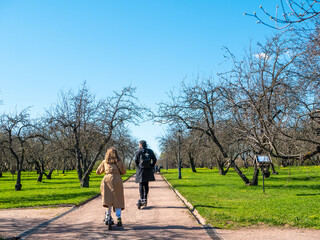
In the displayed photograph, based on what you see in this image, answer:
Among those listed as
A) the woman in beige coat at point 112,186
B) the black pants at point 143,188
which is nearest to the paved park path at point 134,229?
the woman in beige coat at point 112,186

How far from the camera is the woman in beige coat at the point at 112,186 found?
24.6 feet

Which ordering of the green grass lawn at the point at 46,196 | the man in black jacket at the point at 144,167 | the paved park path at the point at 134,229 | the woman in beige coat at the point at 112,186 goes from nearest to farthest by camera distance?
the paved park path at the point at 134,229, the woman in beige coat at the point at 112,186, the man in black jacket at the point at 144,167, the green grass lawn at the point at 46,196

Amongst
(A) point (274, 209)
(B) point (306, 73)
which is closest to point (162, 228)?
(A) point (274, 209)

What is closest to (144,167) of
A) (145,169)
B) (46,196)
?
(145,169)

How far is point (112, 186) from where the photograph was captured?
761 centimetres

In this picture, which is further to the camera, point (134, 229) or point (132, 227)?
point (132, 227)

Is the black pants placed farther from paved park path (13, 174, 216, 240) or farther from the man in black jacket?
paved park path (13, 174, 216, 240)

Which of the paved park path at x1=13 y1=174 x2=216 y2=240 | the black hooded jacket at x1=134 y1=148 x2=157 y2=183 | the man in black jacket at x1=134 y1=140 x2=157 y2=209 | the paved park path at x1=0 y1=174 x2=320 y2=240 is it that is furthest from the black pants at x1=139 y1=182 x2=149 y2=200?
the paved park path at x1=0 y1=174 x2=320 y2=240

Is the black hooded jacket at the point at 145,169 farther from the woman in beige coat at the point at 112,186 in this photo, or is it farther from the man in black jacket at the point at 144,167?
the woman in beige coat at the point at 112,186

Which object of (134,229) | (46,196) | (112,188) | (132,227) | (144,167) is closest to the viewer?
(134,229)

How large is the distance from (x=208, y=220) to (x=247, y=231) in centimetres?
121

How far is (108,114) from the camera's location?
21.8 metres

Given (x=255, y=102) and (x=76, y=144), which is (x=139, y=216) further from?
(x=76, y=144)

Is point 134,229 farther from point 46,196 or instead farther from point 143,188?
point 46,196
